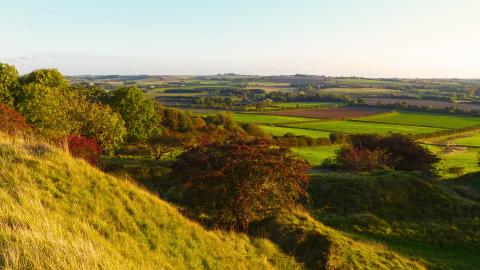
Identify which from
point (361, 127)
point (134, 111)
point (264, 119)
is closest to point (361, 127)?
point (361, 127)

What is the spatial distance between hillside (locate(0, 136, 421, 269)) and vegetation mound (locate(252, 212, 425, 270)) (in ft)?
0.45

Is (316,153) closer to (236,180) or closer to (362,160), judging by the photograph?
(362,160)

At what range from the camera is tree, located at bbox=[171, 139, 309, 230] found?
2122cm

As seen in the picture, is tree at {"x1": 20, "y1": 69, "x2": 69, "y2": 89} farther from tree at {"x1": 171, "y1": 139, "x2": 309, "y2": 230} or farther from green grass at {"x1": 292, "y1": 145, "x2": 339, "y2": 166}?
tree at {"x1": 171, "y1": 139, "x2": 309, "y2": 230}

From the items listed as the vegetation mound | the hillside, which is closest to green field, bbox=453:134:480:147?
the vegetation mound

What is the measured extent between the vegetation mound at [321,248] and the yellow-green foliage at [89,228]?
1.68m

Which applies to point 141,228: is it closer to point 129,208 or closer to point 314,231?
point 129,208

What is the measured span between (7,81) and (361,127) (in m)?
84.8

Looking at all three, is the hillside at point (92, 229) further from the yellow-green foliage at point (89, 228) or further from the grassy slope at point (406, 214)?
the grassy slope at point (406, 214)

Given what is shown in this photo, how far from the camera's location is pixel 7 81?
52844 mm

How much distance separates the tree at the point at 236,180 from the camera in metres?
21.2

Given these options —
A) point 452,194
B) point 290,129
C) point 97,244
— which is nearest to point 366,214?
point 452,194

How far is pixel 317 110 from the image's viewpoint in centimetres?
13938

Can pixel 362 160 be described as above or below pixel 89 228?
below
